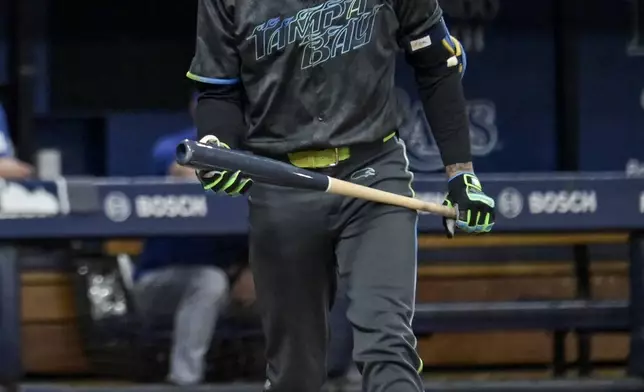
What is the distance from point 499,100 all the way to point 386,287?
3509 millimetres

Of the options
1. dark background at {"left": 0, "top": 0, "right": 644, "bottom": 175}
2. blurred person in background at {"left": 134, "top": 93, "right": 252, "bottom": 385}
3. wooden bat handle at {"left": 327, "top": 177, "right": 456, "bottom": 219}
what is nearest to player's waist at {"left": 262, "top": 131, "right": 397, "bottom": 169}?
wooden bat handle at {"left": 327, "top": 177, "right": 456, "bottom": 219}

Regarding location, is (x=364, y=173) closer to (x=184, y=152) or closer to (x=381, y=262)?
(x=381, y=262)

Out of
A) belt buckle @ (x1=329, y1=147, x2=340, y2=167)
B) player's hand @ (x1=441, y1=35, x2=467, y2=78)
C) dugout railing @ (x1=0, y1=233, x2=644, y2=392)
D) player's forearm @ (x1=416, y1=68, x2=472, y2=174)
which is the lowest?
dugout railing @ (x1=0, y1=233, x2=644, y2=392)

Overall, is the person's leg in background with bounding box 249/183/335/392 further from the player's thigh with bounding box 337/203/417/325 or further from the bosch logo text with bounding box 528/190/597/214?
the bosch logo text with bounding box 528/190/597/214

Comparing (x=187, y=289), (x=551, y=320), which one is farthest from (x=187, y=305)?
(x=551, y=320)

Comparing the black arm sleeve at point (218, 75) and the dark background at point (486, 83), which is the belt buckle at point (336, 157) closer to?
the black arm sleeve at point (218, 75)

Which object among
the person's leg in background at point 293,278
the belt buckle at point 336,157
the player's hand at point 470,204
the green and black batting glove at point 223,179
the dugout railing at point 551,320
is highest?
the belt buckle at point 336,157

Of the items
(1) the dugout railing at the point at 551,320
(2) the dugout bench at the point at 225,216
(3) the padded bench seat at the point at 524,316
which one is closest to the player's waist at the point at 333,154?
(2) the dugout bench at the point at 225,216

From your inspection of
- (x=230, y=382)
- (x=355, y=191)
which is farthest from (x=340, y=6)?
(x=230, y=382)

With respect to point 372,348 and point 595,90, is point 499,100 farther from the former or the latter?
point 372,348

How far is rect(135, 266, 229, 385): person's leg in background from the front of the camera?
4.93 meters

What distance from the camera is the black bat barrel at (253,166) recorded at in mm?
3062

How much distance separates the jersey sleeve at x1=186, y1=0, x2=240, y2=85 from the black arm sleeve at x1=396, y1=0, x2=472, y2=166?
447 mm

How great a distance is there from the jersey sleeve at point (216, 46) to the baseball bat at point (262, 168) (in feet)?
1.06
